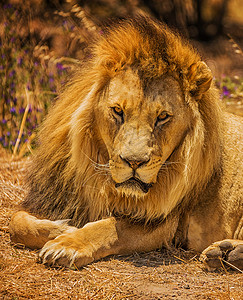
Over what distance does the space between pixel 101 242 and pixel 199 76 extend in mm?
1329

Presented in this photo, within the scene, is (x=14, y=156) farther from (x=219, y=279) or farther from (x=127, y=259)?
(x=219, y=279)

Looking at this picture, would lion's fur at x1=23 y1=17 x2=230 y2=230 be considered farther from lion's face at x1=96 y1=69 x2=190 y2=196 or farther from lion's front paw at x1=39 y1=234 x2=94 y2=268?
lion's front paw at x1=39 y1=234 x2=94 y2=268

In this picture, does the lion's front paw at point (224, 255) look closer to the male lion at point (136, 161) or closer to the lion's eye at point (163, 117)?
the male lion at point (136, 161)

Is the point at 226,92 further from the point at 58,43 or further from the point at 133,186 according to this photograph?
the point at 133,186

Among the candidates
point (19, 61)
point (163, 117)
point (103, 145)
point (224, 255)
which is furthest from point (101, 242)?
point (19, 61)

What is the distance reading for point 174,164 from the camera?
12.1 ft

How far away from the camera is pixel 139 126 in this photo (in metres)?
3.40

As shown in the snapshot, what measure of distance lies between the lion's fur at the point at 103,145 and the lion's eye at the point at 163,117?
22 cm

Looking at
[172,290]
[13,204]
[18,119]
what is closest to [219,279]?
[172,290]

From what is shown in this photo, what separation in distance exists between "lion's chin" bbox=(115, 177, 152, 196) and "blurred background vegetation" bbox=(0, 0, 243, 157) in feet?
8.43

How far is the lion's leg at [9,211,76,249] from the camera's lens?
3828 mm

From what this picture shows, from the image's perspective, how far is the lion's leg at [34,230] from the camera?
12.6 ft

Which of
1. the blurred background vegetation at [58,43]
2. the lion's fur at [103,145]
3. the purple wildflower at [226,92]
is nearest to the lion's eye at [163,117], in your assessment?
the lion's fur at [103,145]

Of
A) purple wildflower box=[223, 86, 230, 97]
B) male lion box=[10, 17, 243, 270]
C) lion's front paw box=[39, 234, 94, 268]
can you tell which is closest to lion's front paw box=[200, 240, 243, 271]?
male lion box=[10, 17, 243, 270]
